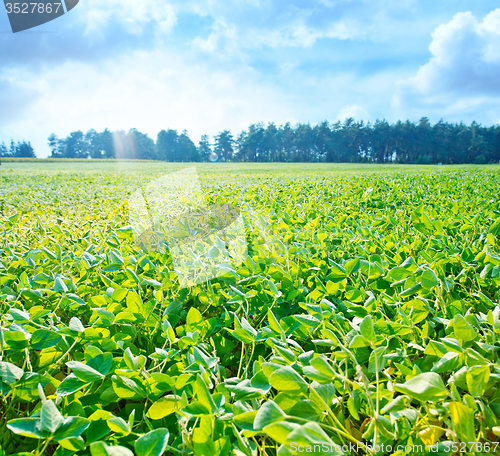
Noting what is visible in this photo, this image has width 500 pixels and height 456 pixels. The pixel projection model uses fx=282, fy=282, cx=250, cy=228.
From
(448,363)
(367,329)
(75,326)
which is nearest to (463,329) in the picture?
(448,363)

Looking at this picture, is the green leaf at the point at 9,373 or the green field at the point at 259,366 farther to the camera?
the green leaf at the point at 9,373

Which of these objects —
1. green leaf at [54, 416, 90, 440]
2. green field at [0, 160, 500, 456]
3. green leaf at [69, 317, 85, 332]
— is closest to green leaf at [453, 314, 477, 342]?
green field at [0, 160, 500, 456]

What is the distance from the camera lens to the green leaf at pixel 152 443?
0.51 meters

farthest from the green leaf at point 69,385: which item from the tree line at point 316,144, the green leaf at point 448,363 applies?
the tree line at point 316,144

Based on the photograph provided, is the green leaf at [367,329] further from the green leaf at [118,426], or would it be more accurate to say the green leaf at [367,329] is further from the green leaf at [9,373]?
the green leaf at [9,373]

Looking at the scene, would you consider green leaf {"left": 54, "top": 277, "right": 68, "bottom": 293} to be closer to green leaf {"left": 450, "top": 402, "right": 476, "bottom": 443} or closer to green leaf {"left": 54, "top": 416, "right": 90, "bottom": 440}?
green leaf {"left": 54, "top": 416, "right": 90, "bottom": 440}

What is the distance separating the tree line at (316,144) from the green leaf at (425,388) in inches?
3041

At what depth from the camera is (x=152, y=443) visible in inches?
20.5

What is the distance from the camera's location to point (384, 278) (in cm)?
125

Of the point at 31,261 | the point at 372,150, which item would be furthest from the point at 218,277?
the point at 372,150

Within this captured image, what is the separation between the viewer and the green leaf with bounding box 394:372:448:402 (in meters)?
0.54

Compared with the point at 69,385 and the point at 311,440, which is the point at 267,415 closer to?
the point at 311,440

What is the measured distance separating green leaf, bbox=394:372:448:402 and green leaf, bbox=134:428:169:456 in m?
0.45

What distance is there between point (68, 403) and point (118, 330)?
340mm
